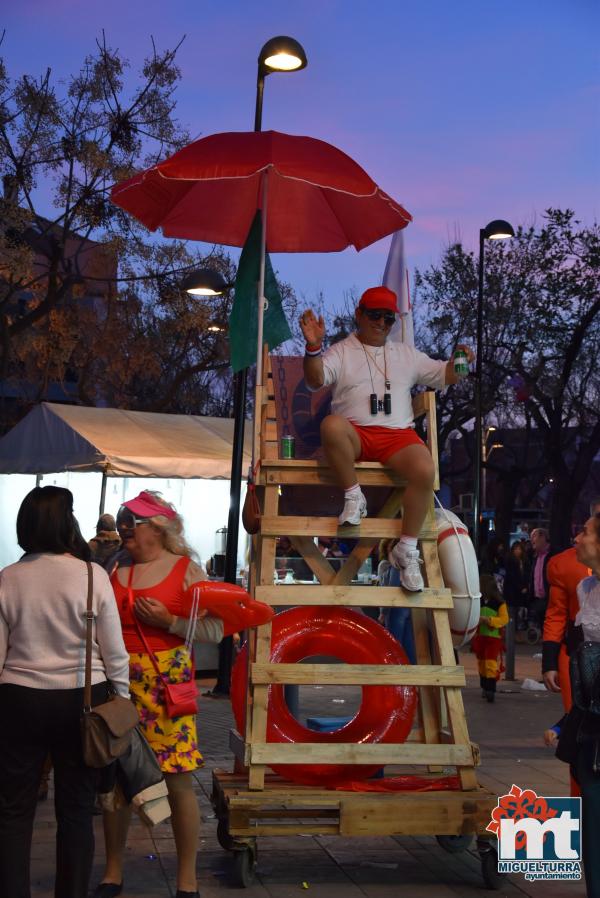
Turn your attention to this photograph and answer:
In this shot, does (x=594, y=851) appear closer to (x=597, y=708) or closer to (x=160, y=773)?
(x=597, y=708)

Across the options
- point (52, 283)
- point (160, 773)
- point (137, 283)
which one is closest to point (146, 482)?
point (52, 283)

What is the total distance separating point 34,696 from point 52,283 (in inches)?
561

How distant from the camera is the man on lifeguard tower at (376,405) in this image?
574 cm

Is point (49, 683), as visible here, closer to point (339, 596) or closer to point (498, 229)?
point (339, 596)

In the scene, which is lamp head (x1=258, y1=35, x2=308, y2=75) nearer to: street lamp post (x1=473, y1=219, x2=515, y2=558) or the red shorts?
the red shorts

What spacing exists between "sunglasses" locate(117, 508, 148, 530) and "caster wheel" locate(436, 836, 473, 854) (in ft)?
8.21

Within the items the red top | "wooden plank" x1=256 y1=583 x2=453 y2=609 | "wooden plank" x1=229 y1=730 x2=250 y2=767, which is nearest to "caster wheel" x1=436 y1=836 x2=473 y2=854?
"wooden plank" x1=229 y1=730 x2=250 y2=767

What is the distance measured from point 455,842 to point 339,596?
152 cm

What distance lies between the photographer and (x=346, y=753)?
542 centimetres

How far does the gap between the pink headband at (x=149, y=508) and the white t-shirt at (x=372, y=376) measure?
4.84 ft

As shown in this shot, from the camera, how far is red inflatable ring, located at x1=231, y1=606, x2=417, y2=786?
5.86 meters

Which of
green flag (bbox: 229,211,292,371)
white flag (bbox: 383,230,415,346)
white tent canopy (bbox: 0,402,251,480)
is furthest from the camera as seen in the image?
white tent canopy (bbox: 0,402,251,480)

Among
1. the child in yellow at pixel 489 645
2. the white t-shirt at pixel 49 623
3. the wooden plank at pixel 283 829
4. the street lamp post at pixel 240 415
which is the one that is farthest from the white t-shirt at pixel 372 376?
the child in yellow at pixel 489 645

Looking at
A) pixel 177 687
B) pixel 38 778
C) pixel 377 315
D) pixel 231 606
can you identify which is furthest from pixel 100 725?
pixel 377 315
